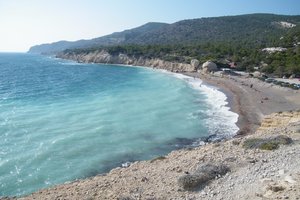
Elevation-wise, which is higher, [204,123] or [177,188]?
[177,188]

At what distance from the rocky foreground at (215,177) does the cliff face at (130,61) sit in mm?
81629

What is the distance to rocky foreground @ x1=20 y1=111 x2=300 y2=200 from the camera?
1458 centimetres

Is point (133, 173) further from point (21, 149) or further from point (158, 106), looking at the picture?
point (158, 106)

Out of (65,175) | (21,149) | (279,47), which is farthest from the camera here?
(279,47)

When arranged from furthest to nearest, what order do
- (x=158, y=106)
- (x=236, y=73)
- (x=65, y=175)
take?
(x=236, y=73) → (x=158, y=106) → (x=65, y=175)

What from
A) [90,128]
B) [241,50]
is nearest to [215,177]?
[90,128]

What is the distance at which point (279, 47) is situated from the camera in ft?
341

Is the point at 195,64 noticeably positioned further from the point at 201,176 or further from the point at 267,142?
the point at 201,176

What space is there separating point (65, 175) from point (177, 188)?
10982 mm

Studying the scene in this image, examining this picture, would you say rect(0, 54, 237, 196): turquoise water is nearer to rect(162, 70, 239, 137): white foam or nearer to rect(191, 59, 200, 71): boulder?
rect(162, 70, 239, 137): white foam

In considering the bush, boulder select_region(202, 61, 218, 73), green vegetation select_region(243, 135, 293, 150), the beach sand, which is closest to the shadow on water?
the beach sand

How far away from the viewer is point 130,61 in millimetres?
134000

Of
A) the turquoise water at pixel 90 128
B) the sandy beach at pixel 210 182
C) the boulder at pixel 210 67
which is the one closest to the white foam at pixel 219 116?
the turquoise water at pixel 90 128

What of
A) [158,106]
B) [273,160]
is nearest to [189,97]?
[158,106]
